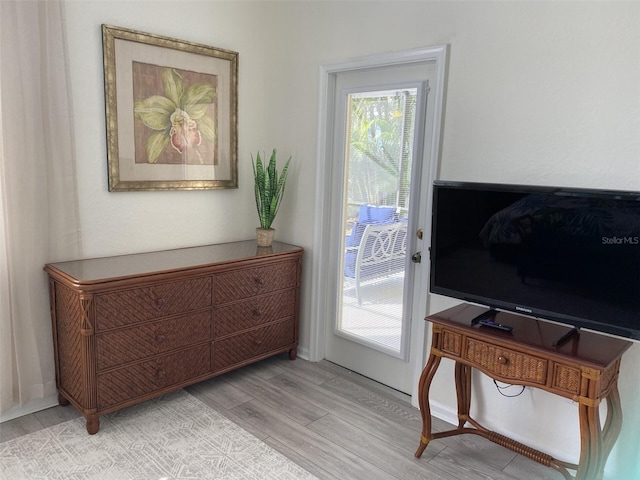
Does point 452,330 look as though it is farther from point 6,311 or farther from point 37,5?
point 37,5

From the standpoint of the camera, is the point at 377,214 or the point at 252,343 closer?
the point at 377,214

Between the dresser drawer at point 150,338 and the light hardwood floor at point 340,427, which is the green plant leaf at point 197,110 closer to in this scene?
the dresser drawer at point 150,338

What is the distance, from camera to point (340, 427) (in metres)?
2.67

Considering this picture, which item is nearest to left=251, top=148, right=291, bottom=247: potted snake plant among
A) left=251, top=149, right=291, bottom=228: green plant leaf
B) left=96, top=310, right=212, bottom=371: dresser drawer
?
left=251, top=149, right=291, bottom=228: green plant leaf

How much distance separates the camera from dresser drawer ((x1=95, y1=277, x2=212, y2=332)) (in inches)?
95.3

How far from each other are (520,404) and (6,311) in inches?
108

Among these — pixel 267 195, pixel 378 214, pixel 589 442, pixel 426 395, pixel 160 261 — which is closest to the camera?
pixel 589 442

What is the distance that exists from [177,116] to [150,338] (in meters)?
1.40

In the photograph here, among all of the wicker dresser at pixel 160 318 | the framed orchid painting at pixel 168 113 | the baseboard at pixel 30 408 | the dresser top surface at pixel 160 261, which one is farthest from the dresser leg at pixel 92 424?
the framed orchid painting at pixel 168 113

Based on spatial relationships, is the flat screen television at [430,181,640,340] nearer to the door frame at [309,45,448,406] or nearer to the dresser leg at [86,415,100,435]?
the door frame at [309,45,448,406]

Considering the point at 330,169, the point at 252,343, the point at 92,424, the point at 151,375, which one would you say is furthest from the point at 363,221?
the point at 92,424

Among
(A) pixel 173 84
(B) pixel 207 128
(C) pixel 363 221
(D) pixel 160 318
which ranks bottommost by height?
(D) pixel 160 318

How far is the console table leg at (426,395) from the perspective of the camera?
231 cm

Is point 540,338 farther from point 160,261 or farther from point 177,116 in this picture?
point 177,116
